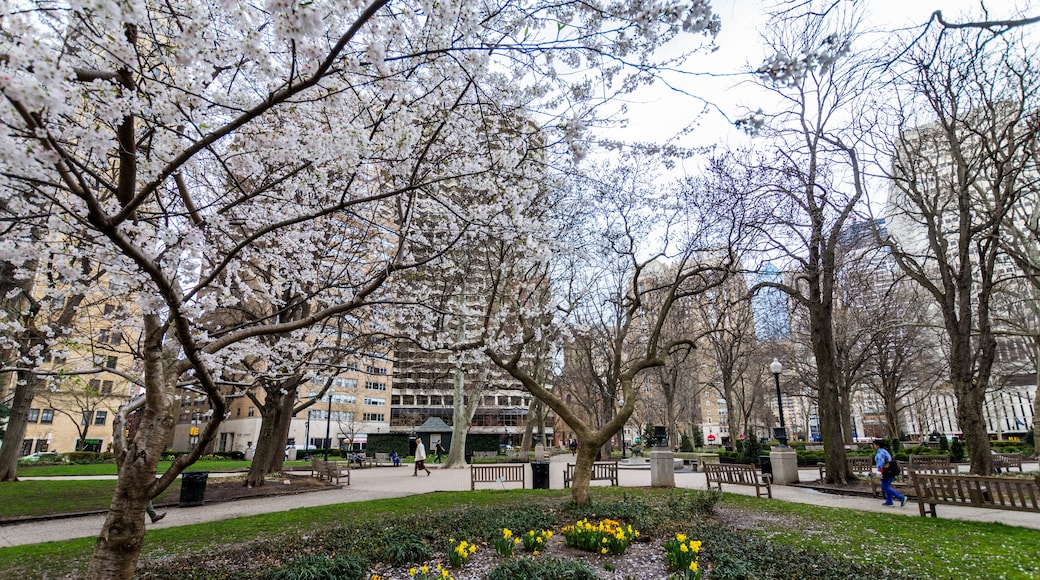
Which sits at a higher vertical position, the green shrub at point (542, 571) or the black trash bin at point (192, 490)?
the green shrub at point (542, 571)

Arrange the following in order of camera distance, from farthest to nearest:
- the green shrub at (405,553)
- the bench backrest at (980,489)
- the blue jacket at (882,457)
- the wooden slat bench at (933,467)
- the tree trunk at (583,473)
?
the wooden slat bench at (933,467) < the blue jacket at (882,457) < the tree trunk at (583,473) < the bench backrest at (980,489) < the green shrub at (405,553)

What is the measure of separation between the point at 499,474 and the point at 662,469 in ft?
16.8

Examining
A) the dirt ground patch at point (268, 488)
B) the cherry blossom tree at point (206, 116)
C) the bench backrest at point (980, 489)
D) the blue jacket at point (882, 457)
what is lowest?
the dirt ground patch at point (268, 488)

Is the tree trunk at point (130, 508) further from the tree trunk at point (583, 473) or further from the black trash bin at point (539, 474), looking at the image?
the black trash bin at point (539, 474)

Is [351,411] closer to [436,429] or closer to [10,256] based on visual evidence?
[436,429]

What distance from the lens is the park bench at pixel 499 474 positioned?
15172 mm

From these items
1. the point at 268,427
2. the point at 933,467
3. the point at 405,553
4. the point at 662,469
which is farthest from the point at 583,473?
the point at 268,427

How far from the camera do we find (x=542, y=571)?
479 cm

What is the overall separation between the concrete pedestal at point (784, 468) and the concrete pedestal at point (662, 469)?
10.7 feet

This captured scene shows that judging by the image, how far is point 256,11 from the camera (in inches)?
176

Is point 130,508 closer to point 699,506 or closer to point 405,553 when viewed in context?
point 405,553

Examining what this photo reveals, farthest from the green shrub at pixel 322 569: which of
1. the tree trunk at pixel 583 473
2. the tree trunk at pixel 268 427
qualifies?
the tree trunk at pixel 268 427

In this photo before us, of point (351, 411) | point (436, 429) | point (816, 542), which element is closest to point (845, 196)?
point (816, 542)

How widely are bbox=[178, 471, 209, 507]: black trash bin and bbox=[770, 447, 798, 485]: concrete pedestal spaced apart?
15362 millimetres
